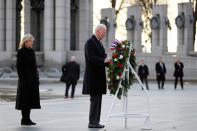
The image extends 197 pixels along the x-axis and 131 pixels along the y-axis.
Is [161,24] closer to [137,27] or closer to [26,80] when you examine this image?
[137,27]

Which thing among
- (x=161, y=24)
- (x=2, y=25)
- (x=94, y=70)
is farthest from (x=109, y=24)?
(x=94, y=70)

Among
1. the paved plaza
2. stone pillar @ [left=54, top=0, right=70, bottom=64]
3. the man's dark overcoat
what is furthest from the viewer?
stone pillar @ [left=54, top=0, right=70, bottom=64]

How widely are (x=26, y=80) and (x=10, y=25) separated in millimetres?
40419

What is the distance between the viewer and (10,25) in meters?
55.1

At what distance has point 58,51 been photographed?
51.7 metres

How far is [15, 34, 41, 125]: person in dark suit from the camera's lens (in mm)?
15148

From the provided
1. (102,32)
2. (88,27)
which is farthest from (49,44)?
(102,32)

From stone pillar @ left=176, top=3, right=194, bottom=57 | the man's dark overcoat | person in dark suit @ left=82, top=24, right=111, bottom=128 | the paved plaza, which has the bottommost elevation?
the paved plaza

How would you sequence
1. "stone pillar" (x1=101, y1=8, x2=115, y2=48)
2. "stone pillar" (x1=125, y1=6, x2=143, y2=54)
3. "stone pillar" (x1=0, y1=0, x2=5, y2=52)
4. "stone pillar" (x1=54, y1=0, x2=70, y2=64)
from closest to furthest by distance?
A: "stone pillar" (x1=54, y1=0, x2=70, y2=64)
"stone pillar" (x1=125, y1=6, x2=143, y2=54)
"stone pillar" (x1=101, y1=8, x2=115, y2=48)
"stone pillar" (x1=0, y1=0, x2=5, y2=52)

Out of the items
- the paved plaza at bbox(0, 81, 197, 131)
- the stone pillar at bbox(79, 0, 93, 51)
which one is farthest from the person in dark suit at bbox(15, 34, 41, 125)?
the stone pillar at bbox(79, 0, 93, 51)

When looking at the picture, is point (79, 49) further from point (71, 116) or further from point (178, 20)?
point (71, 116)

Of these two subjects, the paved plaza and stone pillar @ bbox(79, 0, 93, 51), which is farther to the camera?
stone pillar @ bbox(79, 0, 93, 51)

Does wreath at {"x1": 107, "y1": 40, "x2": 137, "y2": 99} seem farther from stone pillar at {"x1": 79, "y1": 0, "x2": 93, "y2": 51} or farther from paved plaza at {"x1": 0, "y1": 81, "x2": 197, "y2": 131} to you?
stone pillar at {"x1": 79, "y1": 0, "x2": 93, "y2": 51}

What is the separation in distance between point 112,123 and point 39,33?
42106mm
